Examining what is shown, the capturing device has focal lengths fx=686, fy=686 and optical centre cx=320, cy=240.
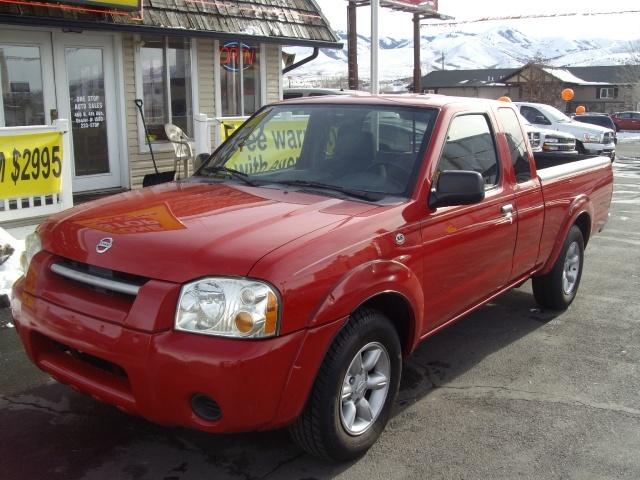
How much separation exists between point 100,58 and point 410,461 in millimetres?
8392

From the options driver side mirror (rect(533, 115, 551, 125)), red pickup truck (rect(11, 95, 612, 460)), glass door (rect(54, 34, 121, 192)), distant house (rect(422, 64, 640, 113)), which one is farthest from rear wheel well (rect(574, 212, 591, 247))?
distant house (rect(422, 64, 640, 113))

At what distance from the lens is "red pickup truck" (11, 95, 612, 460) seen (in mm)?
2869

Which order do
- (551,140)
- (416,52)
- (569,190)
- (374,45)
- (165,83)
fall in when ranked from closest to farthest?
(569,190), (165,83), (374,45), (551,140), (416,52)

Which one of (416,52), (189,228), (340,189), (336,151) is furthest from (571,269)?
(416,52)

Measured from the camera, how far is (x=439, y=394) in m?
4.28

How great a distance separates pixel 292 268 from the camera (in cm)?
294

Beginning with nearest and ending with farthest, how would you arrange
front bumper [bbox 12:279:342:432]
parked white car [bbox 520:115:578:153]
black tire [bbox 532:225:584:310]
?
front bumper [bbox 12:279:342:432], black tire [bbox 532:225:584:310], parked white car [bbox 520:115:578:153]

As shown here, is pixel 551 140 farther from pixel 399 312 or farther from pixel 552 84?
pixel 552 84

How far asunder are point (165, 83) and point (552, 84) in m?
68.3

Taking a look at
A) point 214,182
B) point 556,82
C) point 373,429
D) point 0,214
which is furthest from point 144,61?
point 556,82

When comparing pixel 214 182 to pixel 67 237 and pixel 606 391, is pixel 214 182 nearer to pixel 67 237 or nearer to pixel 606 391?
pixel 67 237

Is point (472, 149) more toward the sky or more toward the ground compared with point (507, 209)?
more toward the sky

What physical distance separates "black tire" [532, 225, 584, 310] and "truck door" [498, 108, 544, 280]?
605 millimetres

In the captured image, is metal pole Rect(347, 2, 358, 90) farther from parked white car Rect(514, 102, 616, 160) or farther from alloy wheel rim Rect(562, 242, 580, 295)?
alloy wheel rim Rect(562, 242, 580, 295)
